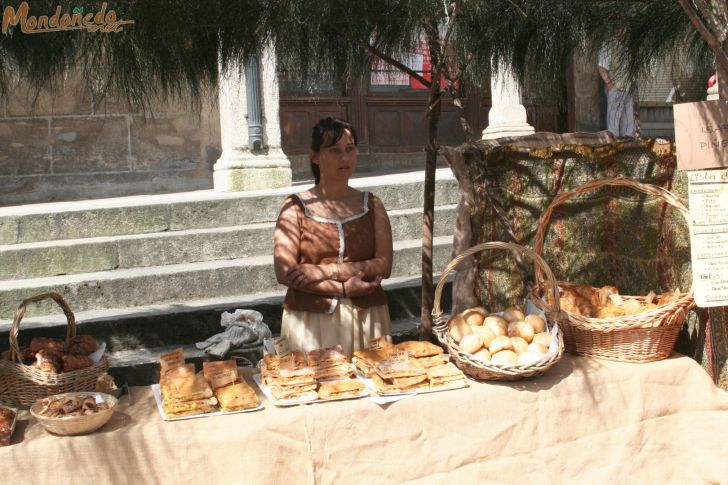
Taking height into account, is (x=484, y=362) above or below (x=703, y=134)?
below

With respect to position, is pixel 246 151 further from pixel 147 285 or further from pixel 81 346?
pixel 81 346

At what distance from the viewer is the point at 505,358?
2770 mm

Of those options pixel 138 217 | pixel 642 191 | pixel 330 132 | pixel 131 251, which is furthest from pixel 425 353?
pixel 138 217

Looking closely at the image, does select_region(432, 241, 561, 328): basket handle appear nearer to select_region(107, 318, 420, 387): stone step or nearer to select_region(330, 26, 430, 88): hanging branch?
select_region(330, 26, 430, 88): hanging branch

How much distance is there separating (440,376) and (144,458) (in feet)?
3.28

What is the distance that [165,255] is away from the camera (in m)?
5.96

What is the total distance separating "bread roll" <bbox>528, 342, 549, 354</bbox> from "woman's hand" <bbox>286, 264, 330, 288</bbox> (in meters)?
0.85

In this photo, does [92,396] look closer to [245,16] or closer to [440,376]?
[440,376]

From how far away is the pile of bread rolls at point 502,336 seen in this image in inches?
110

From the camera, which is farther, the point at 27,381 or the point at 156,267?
the point at 156,267

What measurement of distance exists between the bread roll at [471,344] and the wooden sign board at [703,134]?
3.36 feet

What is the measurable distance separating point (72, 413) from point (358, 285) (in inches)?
47.4

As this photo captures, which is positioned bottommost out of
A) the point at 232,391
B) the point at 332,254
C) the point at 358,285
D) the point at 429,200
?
the point at 232,391

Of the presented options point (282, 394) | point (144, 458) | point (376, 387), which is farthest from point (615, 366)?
point (144, 458)
